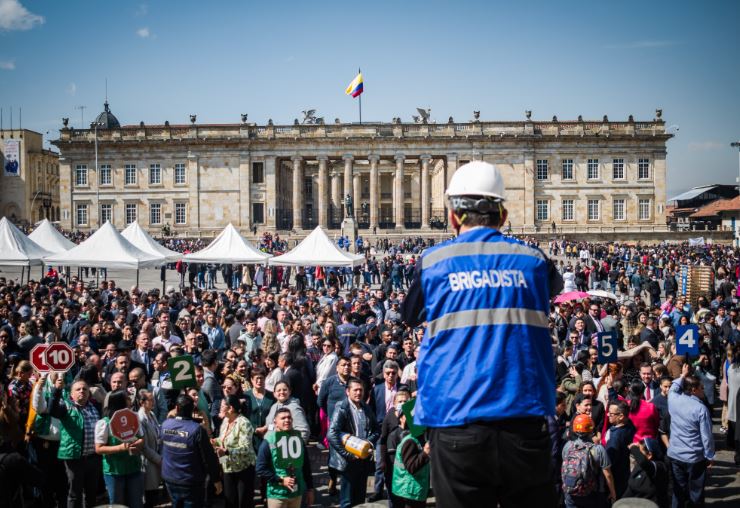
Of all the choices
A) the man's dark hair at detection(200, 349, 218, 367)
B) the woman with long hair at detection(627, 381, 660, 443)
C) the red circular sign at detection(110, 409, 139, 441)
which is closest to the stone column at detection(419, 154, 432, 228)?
the man's dark hair at detection(200, 349, 218, 367)

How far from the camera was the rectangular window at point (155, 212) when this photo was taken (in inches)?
2650

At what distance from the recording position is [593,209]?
219 ft

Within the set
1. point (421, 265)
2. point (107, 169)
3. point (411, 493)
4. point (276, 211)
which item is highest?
point (107, 169)

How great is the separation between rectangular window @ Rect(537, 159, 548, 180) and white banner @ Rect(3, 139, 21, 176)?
5849 centimetres

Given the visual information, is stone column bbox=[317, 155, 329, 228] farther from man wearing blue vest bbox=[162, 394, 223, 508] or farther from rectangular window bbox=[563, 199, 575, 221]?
man wearing blue vest bbox=[162, 394, 223, 508]

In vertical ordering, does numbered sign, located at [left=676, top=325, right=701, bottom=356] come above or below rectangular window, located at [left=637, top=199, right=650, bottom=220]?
below

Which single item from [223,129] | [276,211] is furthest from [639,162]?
[223,129]

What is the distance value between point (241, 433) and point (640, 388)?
443 cm

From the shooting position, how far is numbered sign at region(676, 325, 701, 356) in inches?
406

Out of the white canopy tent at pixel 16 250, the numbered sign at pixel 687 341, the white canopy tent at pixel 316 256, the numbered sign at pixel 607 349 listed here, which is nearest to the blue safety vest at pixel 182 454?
the numbered sign at pixel 607 349

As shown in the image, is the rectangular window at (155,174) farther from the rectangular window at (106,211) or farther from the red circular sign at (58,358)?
the red circular sign at (58,358)

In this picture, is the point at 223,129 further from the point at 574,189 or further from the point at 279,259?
the point at 279,259

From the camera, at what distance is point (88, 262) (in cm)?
2050

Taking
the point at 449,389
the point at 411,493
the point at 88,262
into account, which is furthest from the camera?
the point at 88,262
